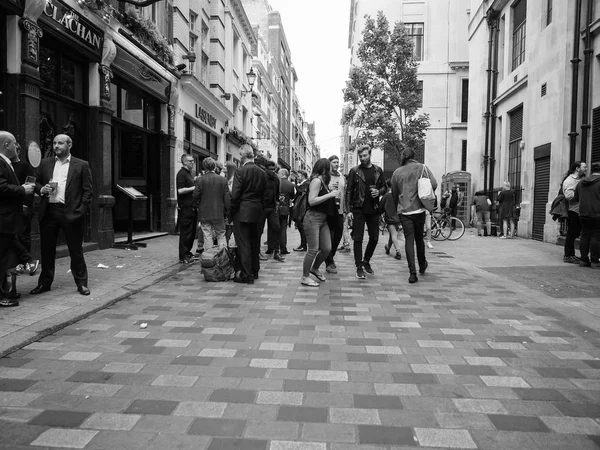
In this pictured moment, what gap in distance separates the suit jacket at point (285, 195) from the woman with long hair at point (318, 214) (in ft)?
11.1

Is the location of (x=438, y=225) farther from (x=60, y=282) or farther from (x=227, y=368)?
(x=227, y=368)

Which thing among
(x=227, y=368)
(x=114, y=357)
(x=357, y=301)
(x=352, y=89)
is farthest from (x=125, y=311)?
(x=352, y=89)

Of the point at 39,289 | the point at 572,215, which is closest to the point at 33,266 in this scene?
the point at 39,289

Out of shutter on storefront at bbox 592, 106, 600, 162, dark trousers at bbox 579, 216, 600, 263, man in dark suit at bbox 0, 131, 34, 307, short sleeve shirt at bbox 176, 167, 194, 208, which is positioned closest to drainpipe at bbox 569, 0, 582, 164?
shutter on storefront at bbox 592, 106, 600, 162

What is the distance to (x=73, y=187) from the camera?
18.3 ft

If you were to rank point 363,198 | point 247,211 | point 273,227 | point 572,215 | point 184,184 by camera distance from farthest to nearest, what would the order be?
point 273,227 → point 184,184 → point 572,215 → point 363,198 → point 247,211

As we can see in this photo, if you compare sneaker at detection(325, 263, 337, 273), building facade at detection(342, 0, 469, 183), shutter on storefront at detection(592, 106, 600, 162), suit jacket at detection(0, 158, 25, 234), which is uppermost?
building facade at detection(342, 0, 469, 183)

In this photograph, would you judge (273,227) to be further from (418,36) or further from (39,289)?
(418,36)

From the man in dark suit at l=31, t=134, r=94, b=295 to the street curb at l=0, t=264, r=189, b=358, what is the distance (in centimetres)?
36

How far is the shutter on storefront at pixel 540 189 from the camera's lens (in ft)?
45.2

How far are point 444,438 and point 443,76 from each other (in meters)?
31.3

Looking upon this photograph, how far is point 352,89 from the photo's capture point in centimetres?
2339

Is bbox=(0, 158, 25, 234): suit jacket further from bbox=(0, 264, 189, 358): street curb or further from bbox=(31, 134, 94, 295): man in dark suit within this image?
bbox=(0, 264, 189, 358): street curb

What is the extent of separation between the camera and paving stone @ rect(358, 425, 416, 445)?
93.6 inches
